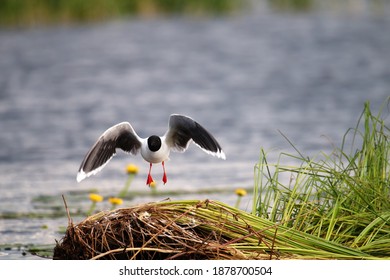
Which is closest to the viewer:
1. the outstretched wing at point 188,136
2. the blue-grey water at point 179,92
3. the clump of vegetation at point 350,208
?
the clump of vegetation at point 350,208

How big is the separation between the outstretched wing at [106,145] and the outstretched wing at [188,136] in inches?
9.6

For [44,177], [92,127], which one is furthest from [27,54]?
[44,177]

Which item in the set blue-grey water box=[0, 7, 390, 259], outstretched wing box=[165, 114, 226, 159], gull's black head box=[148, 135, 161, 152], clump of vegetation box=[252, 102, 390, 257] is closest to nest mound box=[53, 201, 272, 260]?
clump of vegetation box=[252, 102, 390, 257]

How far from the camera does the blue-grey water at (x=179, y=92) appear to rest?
34.4 ft

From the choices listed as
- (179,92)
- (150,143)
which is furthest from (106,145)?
(179,92)

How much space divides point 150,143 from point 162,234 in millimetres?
935

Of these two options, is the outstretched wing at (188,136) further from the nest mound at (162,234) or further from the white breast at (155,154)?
the nest mound at (162,234)

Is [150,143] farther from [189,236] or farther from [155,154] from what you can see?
[189,236]

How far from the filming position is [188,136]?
20.0 feet

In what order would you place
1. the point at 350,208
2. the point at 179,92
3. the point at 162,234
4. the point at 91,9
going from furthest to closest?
the point at 91,9 → the point at 179,92 → the point at 350,208 → the point at 162,234

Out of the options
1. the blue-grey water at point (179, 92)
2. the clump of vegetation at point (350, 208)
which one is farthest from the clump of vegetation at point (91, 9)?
the clump of vegetation at point (350, 208)

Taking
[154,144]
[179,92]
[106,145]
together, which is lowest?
[179,92]
